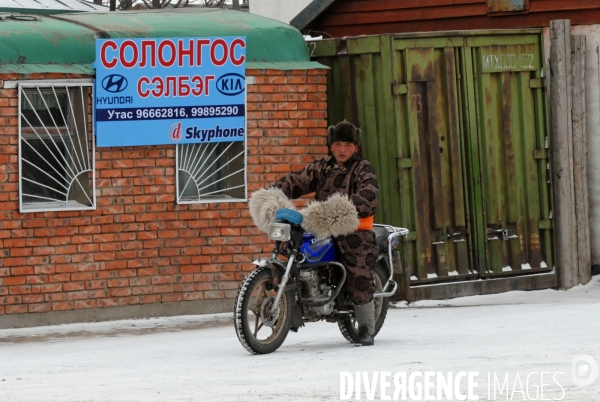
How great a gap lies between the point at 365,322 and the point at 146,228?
10.3 feet

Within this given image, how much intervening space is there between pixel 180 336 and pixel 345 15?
545 centimetres

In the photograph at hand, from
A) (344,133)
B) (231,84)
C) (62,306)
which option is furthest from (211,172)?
(344,133)

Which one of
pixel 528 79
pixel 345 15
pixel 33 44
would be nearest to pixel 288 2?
pixel 345 15

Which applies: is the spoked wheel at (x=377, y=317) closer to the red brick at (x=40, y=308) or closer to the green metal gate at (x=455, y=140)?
the green metal gate at (x=455, y=140)

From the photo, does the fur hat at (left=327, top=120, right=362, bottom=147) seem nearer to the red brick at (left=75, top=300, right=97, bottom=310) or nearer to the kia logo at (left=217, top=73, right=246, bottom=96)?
the kia logo at (left=217, top=73, right=246, bottom=96)

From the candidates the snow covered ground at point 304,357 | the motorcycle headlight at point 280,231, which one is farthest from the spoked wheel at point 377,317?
the motorcycle headlight at point 280,231

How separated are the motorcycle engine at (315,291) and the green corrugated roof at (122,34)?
3.37m

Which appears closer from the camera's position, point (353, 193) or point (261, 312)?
point (261, 312)

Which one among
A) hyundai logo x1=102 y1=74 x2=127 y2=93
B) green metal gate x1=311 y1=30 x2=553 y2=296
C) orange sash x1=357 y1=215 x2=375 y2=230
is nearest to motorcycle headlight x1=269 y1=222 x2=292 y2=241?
orange sash x1=357 y1=215 x2=375 y2=230

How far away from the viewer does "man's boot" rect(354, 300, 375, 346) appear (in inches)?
345

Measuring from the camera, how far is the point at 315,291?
28.4 ft

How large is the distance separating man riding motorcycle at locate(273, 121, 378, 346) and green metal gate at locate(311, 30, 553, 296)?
3.02 metres

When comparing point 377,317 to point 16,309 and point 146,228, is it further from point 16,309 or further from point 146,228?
point 16,309

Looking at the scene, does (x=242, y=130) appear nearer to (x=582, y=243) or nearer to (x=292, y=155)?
(x=292, y=155)
